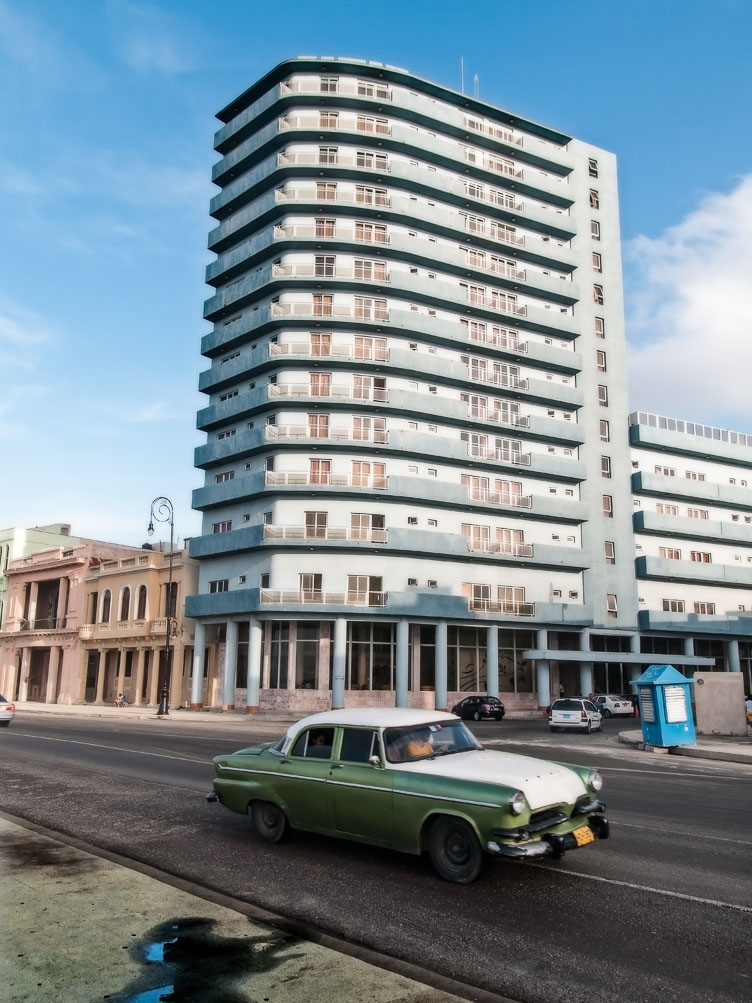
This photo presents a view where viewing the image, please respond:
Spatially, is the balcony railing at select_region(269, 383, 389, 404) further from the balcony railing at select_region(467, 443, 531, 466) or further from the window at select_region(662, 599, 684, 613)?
the window at select_region(662, 599, 684, 613)

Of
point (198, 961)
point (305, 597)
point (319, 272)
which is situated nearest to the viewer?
point (198, 961)

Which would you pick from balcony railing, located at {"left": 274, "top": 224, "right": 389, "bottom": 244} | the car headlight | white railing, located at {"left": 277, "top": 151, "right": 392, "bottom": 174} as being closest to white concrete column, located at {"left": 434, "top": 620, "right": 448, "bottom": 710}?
balcony railing, located at {"left": 274, "top": 224, "right": 389, "bottom": 244}

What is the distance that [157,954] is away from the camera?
526cm

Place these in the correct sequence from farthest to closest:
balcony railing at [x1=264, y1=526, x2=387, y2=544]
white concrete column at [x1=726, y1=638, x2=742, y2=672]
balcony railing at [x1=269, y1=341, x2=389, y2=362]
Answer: white concrete column at [x1=726, y1=638, x2=742, y2=672], balcony railing at [x1=269, y1=341, x2=389, y2=362], balcony railing at [x1=264, y1=526, x2=387, y2=544]

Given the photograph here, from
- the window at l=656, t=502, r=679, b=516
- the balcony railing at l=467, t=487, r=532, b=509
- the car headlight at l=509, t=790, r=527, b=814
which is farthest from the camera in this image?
the window at l=656, t=502, r=679, b=516

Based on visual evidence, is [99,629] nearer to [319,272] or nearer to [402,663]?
[402,663]

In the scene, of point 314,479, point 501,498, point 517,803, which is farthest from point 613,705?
point 517,803

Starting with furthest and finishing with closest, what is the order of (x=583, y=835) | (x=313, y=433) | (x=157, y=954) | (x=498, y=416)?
(x=498, y=416)
(x=313, y=433)
(x=583, y=835)
(x=157, y=954)

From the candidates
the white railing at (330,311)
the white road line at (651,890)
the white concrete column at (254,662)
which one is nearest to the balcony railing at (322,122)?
the white railing at (330,311)

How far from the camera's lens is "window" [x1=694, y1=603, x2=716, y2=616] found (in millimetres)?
57791

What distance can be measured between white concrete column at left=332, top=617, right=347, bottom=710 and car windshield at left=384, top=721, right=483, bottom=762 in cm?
3316

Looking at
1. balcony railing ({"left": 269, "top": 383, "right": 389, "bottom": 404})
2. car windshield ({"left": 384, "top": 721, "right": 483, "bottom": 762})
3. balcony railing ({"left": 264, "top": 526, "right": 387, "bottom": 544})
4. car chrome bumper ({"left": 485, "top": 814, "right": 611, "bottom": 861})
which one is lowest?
car chrome bumper ({"left": 485, "top": 814, "right": 611, "bottom": 861})

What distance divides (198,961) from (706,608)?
5922cm

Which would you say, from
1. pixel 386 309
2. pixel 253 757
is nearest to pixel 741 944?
pixel 253 757
